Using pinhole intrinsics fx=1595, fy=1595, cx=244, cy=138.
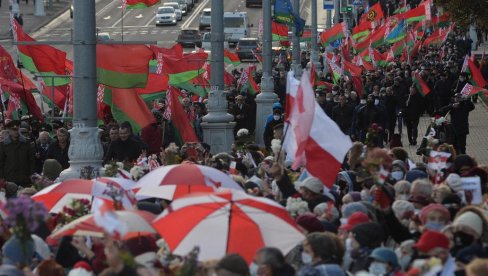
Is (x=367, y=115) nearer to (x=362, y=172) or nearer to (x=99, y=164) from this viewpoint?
(x=99, y=164)

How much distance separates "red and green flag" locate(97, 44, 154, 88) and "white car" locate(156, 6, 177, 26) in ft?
185

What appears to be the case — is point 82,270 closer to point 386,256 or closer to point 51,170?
point 386,256

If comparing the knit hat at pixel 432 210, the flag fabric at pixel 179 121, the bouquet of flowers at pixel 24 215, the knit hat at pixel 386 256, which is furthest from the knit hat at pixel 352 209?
the flag fabric at pixel 179 121

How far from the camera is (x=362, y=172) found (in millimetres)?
13188

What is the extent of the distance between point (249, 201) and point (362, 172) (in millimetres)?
2719

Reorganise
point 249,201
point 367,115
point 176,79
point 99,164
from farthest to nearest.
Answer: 1. point 176,79
2. point 367,115
3. point 99,164
4. point 249,201

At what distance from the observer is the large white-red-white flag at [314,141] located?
1255 cm

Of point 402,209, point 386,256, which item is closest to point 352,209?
point 402,209

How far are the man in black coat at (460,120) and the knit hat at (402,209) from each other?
573 inches

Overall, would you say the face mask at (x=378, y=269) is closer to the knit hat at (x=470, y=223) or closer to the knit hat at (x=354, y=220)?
the knit hat at (x=470, y=223)

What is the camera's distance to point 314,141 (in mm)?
12656

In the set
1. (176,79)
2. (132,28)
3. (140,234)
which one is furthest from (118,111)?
Answer: (132,28)

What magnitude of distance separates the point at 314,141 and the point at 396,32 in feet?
108

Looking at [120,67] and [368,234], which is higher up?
[120,67]
